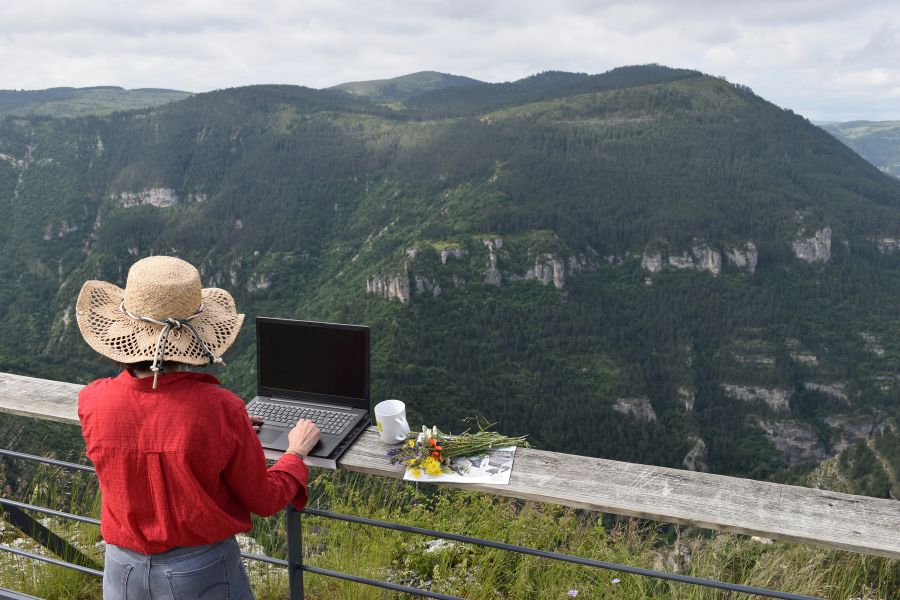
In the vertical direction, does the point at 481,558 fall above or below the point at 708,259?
above

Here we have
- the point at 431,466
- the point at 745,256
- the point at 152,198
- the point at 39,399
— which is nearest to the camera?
the point at 431,466

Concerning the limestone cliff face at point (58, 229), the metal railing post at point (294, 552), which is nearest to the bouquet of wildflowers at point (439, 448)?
the metal railing post at point (294, 552)

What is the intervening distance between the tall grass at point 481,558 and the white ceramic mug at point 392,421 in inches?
33.2

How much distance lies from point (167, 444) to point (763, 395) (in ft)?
256

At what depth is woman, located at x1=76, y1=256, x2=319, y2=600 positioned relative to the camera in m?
1.55

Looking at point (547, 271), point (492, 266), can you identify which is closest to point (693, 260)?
point (547, 271)

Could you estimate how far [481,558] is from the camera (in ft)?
8.74

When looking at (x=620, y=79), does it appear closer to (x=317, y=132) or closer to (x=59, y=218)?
(x=317, y=132)

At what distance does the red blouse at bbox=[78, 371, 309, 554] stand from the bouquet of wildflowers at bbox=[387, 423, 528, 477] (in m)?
0.42

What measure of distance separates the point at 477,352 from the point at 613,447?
18.4 m

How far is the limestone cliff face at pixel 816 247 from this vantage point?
8806cm

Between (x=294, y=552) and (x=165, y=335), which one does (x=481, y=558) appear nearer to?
(x=294, y=552)

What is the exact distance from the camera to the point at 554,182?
96750 millimetres

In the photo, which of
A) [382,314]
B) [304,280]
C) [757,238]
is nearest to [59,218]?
[304,280]
